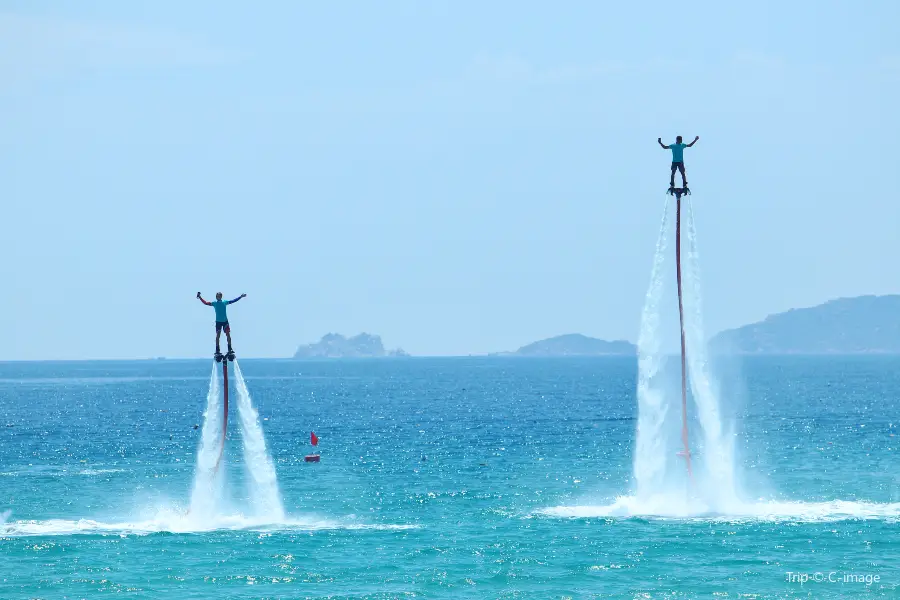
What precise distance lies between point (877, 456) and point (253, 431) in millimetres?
58064

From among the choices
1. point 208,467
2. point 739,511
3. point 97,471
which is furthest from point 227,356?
point 97,471

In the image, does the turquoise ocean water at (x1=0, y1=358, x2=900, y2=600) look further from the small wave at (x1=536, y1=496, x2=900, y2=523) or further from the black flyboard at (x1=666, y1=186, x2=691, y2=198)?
the black flyboard at (x1=666, y1=186, x2=691, y2=198)

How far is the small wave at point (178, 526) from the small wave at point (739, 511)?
11.6 metres

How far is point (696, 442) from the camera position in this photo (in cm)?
12669

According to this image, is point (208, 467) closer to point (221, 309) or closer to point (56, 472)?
point (221, 309)

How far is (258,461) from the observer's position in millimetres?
77375

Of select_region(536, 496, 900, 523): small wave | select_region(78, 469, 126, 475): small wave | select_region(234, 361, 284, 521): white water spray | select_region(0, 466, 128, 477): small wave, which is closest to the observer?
select_region(234, 361, 284, 521): white water spray

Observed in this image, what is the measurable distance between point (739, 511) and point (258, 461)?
93.9 ft

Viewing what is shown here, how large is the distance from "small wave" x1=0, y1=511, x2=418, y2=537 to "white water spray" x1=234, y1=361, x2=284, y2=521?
6.77 feet

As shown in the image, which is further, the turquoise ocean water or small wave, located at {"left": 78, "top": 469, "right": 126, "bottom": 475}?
small wave, located at {"left": 78, "top": 469, "right": 126, "bottom": 475}

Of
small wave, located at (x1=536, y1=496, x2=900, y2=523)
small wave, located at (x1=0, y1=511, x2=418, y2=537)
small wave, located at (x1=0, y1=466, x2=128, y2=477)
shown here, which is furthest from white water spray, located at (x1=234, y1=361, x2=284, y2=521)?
small wave, located at (x1=0, y1=466, x2=128, y2=477)

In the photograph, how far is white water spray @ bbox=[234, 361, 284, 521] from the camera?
71.9 metres

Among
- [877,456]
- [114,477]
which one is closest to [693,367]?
[877,456]

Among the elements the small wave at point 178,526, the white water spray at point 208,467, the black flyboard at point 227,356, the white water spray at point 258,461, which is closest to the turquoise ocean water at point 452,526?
the small wave at point 178,526
